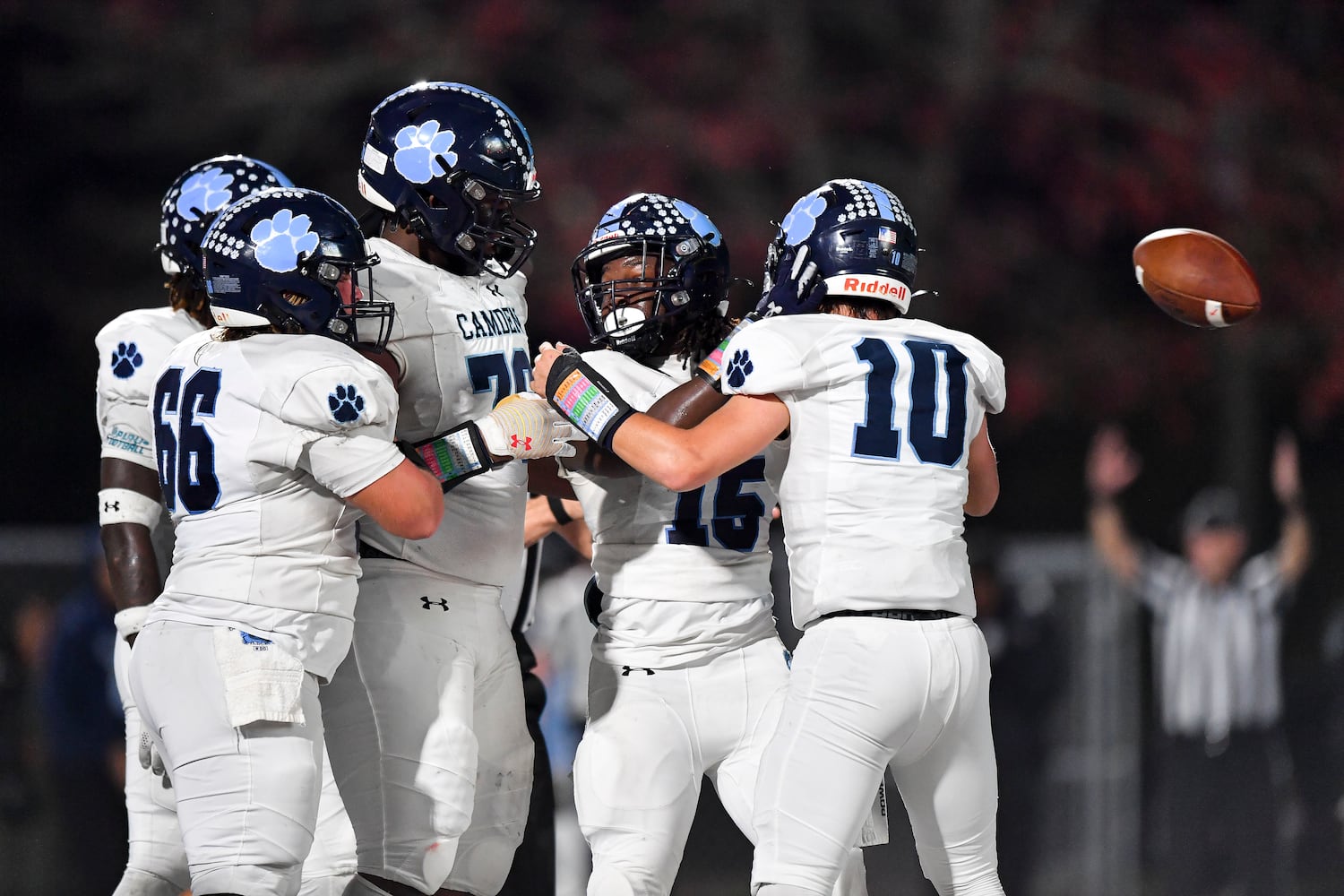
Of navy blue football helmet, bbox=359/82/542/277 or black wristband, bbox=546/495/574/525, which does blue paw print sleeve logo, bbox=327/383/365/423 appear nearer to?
navy blue football helmet, bbox=359/82/542/277

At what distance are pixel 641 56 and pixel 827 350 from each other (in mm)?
7812

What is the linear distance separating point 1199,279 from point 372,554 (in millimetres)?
2320

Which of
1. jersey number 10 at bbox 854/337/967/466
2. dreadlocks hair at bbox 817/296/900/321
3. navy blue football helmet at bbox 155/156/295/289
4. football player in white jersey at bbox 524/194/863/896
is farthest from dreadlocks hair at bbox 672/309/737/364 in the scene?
navy blue football helmet at bbox 155/156/295/289

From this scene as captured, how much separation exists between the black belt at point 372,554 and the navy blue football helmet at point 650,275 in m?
0.71

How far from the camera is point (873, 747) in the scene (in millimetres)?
3268

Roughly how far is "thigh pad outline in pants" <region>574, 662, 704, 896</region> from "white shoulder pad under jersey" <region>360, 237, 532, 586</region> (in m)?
0.49

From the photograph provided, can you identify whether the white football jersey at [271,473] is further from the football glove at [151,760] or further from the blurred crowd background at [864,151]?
the blurred crowd background at [864,151]

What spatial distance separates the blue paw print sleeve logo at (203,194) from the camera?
4.14 metres

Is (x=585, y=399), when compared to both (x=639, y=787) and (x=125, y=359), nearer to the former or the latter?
(x=639, y=787)

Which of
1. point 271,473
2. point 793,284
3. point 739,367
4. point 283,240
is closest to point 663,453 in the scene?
point 739,367

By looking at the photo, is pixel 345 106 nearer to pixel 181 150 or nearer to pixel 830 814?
pixel 181 150

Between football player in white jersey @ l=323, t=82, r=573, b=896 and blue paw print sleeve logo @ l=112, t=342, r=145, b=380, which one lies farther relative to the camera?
blue paw print sleeve logo @ l=112, t=342, r=145, b=380

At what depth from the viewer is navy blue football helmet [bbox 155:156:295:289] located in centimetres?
414

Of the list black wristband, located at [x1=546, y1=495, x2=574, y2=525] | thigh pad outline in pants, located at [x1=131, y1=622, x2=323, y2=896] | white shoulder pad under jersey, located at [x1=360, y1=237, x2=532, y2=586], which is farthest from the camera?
black wristband, located at [x1=546, y1=495, x2=574, y2=525]
